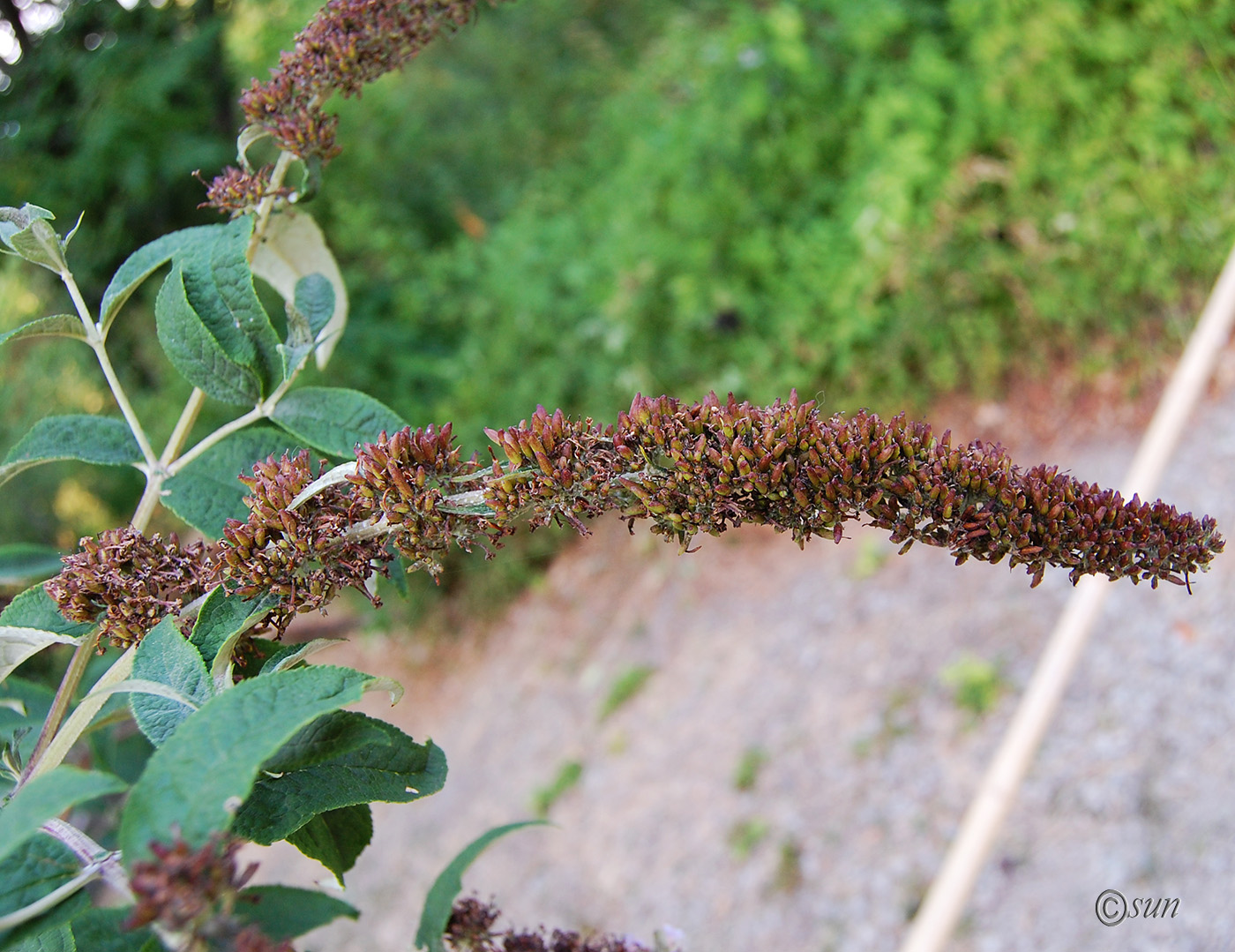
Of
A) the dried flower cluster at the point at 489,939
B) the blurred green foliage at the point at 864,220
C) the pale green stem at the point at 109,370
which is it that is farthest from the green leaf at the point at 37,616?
the blurred green foliage at the point at 864,220

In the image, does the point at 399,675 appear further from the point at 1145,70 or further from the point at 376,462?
the point at 376,462

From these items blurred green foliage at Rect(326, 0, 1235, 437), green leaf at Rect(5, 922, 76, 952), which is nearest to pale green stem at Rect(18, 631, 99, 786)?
green leaf at Rect(5, 922, 76, 952)

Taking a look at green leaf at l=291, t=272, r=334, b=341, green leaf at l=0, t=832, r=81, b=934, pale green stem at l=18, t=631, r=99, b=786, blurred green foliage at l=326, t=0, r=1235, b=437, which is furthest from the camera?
blurred green foliage at l=326, t=0, r=1235, b=437

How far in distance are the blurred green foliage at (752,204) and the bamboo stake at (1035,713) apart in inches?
28.5

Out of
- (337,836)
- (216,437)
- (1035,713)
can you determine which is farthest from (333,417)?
(1035,713)

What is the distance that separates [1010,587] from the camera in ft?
9.84

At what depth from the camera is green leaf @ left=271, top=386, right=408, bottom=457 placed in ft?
2.14

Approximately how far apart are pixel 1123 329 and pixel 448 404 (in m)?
2.85

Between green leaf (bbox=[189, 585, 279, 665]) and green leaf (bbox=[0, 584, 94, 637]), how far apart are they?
→ 12 centimetres

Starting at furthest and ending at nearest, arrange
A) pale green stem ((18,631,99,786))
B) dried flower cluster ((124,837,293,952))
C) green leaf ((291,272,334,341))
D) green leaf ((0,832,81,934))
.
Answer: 1. green leaf ((291,272,334,341))
2. pale green stem ((18,631,99,786))
3. green leaf ((0,832,81,934))
4. dried flower cluster ((124,837,293,952))

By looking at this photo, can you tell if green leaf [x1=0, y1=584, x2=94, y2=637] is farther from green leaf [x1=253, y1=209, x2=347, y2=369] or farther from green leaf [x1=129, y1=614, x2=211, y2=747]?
green leaf [x1=253, y1=209, x2=347, y2=369]

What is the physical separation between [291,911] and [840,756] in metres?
2.33

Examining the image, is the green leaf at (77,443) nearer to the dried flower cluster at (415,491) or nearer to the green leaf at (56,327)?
the green leaf at (56,327)

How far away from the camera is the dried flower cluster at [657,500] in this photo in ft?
1.73
